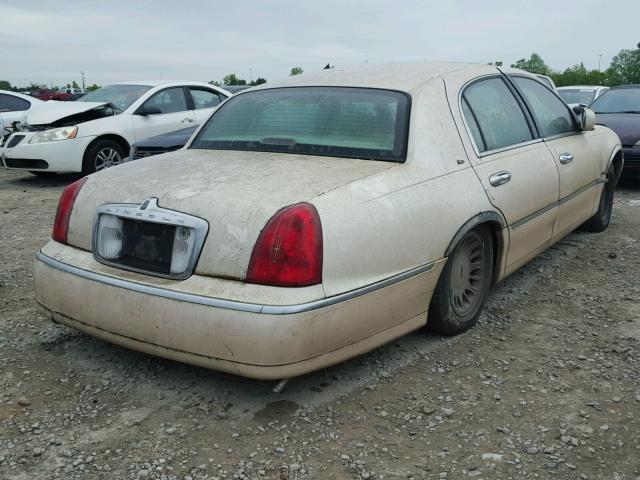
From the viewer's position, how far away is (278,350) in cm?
246

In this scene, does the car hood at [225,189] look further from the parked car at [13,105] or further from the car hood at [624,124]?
the parked car at [13,105]

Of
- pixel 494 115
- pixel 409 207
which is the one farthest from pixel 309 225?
pixel 494 115

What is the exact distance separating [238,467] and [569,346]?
1.91m

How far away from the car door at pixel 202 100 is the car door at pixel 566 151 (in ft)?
19.7

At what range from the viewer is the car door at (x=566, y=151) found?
433 cm

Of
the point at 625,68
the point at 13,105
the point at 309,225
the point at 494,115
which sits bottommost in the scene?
the point at 309,225

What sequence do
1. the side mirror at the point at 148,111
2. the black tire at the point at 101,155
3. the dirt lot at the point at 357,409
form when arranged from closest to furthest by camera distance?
the dirt lot at the point at 357,409 < the black tire at the point at 101,155 < the side mirror at the point at 148,111

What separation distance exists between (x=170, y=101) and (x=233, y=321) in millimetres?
7683

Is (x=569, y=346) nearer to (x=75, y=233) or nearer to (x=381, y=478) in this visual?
(x=381, y=478)

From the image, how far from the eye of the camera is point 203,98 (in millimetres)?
9875

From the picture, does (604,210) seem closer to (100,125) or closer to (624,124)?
(624,124)

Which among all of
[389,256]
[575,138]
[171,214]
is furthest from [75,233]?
[575,138]

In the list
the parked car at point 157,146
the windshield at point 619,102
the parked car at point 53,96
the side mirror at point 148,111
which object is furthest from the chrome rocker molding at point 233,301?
the parked car at point 53,96

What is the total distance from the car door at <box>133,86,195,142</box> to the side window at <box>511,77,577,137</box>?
5863mm
